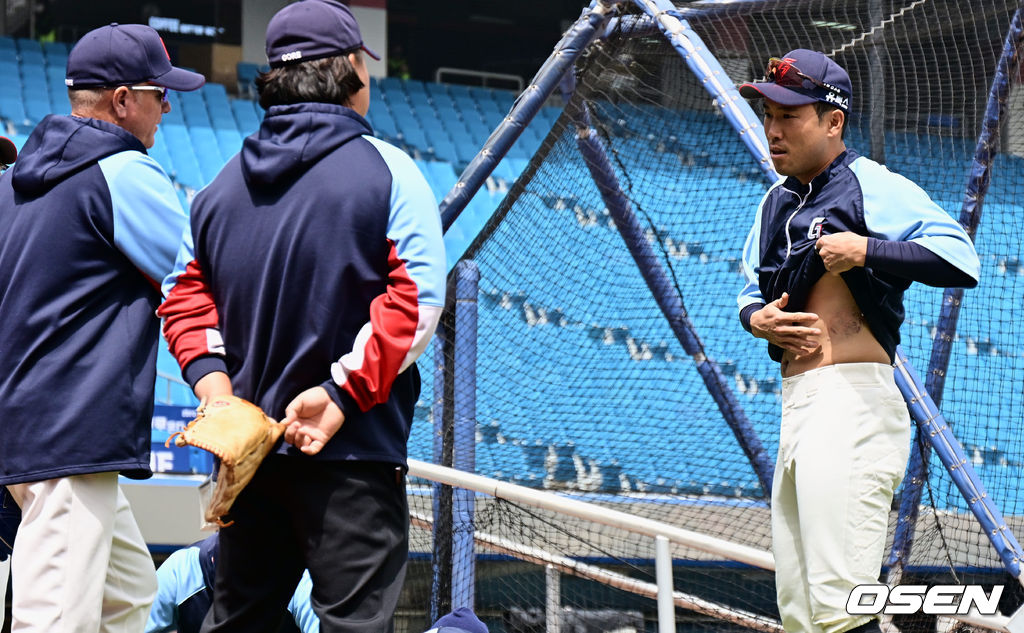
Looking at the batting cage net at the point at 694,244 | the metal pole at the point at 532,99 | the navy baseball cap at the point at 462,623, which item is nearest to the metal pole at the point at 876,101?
the batting cage net at the point at 694,244

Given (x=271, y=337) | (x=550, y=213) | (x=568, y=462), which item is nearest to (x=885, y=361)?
(x=271, y=337)

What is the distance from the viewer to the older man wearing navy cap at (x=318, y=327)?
1802 millimetres

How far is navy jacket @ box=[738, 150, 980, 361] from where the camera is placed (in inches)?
86.9

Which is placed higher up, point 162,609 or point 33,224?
point 33,224

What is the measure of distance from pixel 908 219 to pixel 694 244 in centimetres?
352

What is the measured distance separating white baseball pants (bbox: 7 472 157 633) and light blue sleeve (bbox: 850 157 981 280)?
1590 millimetres

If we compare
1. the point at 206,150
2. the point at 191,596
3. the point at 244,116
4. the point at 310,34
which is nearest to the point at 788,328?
the point at 310,34

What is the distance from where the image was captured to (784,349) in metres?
→ 2.41

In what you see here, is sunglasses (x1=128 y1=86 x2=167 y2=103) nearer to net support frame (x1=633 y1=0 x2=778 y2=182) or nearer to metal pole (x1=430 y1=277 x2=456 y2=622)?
net support frame (x1=633 y1=0 x2=778 y2=182)

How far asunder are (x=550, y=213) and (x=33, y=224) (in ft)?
9.11

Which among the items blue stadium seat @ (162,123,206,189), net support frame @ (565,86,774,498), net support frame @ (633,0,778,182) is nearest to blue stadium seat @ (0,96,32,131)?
blue stadium seat @ (162,123,206,189)

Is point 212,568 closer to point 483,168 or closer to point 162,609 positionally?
point 162,609

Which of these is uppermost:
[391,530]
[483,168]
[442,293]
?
[483,168]

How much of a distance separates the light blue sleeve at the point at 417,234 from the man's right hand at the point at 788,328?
76cm
